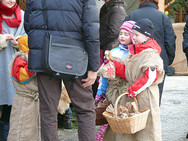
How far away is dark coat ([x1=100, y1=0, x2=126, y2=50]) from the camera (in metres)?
4.77

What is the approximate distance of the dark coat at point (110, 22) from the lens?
15.6 ft

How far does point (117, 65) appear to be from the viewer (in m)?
3.57

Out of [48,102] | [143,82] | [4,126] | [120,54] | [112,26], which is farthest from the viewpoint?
[112,26]

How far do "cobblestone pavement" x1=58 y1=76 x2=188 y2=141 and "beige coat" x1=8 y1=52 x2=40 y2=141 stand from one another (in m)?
0.90

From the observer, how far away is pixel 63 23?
9.85ft

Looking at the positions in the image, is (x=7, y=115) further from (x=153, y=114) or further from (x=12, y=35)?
(x=153, y=114)

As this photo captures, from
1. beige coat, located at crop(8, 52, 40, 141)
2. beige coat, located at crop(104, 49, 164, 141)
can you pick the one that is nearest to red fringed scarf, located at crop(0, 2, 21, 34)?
beige coat, located at crop(8, 52, 40, 141)

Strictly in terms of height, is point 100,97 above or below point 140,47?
below

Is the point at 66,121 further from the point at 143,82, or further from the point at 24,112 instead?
the point at 143,82

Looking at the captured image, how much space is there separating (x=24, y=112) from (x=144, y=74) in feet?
4.47

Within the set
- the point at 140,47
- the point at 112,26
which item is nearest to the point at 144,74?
the point at 140,47

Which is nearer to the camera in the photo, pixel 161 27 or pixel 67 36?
pixel 67 36

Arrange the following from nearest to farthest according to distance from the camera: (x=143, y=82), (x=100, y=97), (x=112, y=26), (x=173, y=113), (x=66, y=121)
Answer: (x=143, y=82), (x=100, y=97), (x=112, y=26), (x=66, y=121), (x=173, y=113)

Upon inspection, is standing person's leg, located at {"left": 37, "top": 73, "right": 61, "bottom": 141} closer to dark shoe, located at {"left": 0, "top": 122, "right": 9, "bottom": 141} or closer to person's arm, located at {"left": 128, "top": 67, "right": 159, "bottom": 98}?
person's arm, located at {"left": 128, "top": 67, "right": 159, "bottom": 98}
